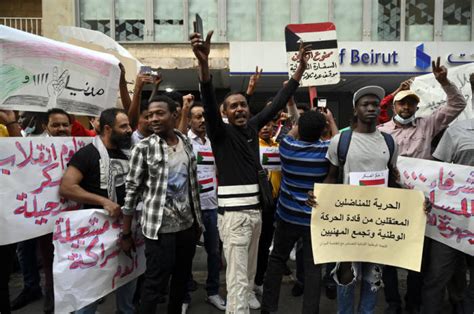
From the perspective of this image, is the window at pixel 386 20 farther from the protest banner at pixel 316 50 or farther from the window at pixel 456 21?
the protest banner at pixel 316 50

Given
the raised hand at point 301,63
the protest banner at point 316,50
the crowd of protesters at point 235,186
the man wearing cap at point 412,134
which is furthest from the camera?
the protest banner at point 316,50

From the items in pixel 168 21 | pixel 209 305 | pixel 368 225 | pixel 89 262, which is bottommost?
pixel 209 305

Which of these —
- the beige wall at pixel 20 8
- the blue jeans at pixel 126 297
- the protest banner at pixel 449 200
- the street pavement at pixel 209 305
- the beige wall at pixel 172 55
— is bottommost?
the street pavement at pixel 209 305

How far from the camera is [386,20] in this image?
12945 millimetres

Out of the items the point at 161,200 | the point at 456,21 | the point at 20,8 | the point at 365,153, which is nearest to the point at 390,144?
the point at 365,153

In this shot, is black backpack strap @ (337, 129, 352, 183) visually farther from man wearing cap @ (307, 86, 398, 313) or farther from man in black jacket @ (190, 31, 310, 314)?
man in black jacket @ (190, 31, 310, 314)

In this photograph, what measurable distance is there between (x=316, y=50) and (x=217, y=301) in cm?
295

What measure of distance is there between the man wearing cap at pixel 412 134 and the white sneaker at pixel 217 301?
5.06 ft

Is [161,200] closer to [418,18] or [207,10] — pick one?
[207,10]

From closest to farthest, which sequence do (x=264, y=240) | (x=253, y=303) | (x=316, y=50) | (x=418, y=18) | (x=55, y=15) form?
(x=253, y=303), (x=264, y=240), (x=316, y=50), (x=55, y=15), (x=418, y=18)

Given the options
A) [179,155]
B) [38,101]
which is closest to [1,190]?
[38,101]

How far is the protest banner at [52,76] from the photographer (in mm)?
2916

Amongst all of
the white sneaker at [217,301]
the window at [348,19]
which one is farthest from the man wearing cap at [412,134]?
the window at [348,19]

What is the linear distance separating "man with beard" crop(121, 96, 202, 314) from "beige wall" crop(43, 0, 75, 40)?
11.0 metres
